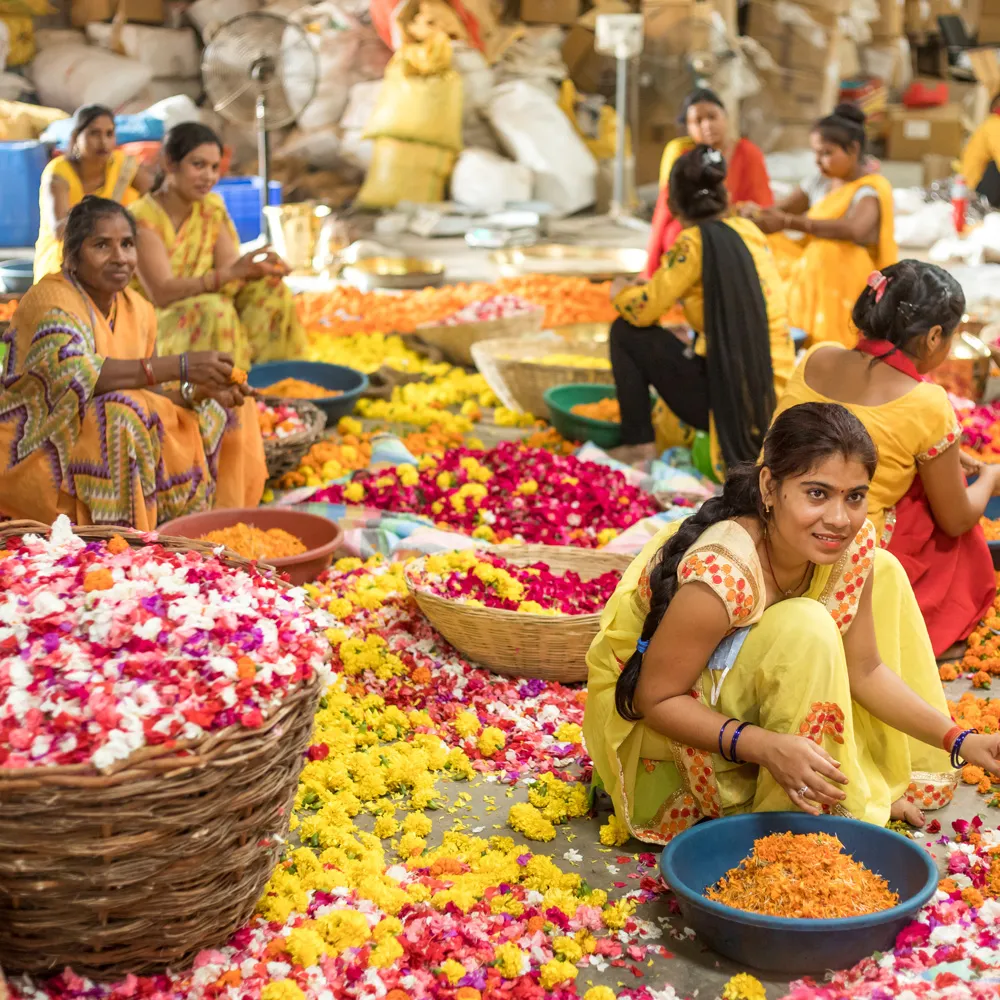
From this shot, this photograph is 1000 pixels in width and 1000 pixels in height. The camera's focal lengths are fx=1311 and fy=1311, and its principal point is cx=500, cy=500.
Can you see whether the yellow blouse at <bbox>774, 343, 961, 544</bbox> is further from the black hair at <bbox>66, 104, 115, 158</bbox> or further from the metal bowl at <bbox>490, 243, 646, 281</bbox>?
the metal bowl at <bbox>490, 243, 646, 281</bbox>

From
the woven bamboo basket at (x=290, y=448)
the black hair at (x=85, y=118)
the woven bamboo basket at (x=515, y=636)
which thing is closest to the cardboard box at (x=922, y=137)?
the black hair at (x=85, y=118)

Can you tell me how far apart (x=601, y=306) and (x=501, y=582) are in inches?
194

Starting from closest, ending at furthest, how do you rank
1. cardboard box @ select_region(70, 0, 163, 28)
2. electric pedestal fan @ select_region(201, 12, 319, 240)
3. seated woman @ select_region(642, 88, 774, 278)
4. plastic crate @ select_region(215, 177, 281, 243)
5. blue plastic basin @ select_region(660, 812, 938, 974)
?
blue plastic basin @ select_region(660, 812, 938, 974) < seated woman @ select_region(642, 88, 774, 278) < electric pedestal fan @ select_region(201, 12, 319, 240) < plastic crate @ select_region(215, 177, 281, 243) < cardboard box @ select_region(70, 0, 163, 28)

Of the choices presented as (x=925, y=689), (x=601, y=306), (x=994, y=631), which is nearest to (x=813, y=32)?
(x=601, y=306)

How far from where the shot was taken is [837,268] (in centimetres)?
641

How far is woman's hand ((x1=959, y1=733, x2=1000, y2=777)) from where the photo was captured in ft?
8.13

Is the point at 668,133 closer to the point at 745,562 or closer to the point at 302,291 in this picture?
the point at 302,291

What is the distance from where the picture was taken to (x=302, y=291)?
916 centimetres

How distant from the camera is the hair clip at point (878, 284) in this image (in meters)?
3.50

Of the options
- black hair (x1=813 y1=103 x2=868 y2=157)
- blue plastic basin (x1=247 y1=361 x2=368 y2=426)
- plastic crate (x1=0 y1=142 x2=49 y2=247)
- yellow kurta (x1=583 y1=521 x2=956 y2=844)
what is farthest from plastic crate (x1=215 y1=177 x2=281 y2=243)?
yellow kurta (x1=583 y1=521 x2=956 y2=844)

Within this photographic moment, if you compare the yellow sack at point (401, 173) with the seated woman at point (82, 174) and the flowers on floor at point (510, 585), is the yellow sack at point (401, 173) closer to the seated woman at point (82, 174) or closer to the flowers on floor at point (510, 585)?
the seated woman at point (82, 174)

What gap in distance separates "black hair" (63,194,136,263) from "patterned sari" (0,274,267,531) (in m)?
0.11

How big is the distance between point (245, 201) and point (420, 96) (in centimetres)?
300

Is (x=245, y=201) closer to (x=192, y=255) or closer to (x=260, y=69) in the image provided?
(x=260, y=69)
